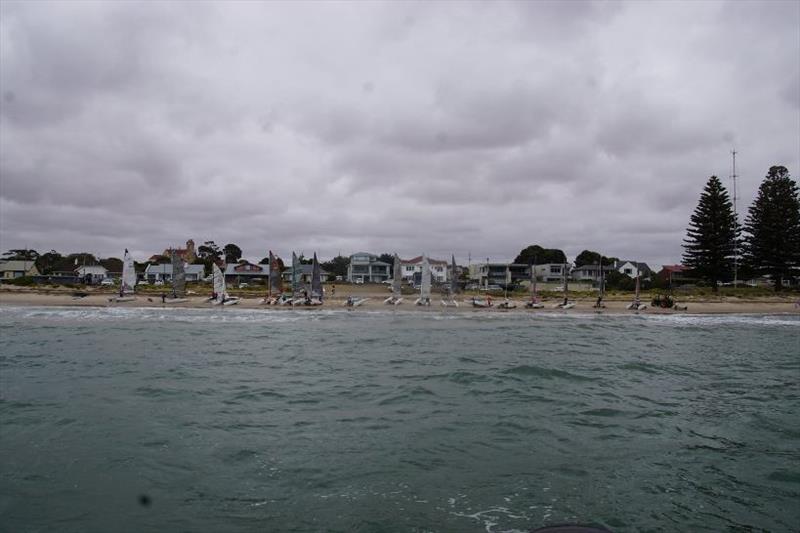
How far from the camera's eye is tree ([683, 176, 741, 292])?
69812 millimetres

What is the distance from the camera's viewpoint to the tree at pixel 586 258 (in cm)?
11444

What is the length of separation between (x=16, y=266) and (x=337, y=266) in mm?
62984

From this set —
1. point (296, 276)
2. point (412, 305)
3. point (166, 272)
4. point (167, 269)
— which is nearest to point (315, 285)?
point (296, 276)

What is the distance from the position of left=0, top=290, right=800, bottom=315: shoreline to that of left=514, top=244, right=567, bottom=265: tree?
52.6 m

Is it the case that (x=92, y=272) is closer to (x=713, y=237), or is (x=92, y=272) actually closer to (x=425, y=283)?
(x=425, y=283)

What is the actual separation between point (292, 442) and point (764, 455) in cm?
930

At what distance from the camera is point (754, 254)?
243 feet

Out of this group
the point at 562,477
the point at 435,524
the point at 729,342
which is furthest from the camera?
the point at 729,342

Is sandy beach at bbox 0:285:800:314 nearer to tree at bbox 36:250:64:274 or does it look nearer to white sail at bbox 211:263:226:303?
white sail at bbox 211:263:226:303

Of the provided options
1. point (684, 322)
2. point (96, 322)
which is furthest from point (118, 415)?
point (684, 322)

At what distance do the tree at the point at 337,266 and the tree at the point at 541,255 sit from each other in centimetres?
4023

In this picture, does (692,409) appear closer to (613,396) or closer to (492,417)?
(613,396)

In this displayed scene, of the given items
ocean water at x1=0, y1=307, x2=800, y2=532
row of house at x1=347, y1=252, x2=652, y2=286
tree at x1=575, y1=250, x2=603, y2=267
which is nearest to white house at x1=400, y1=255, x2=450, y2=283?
row of house at x1=347, y1=252, x2=652, y2=286

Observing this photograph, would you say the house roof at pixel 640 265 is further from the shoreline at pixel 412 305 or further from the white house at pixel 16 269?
the white house at pixel 16 269
